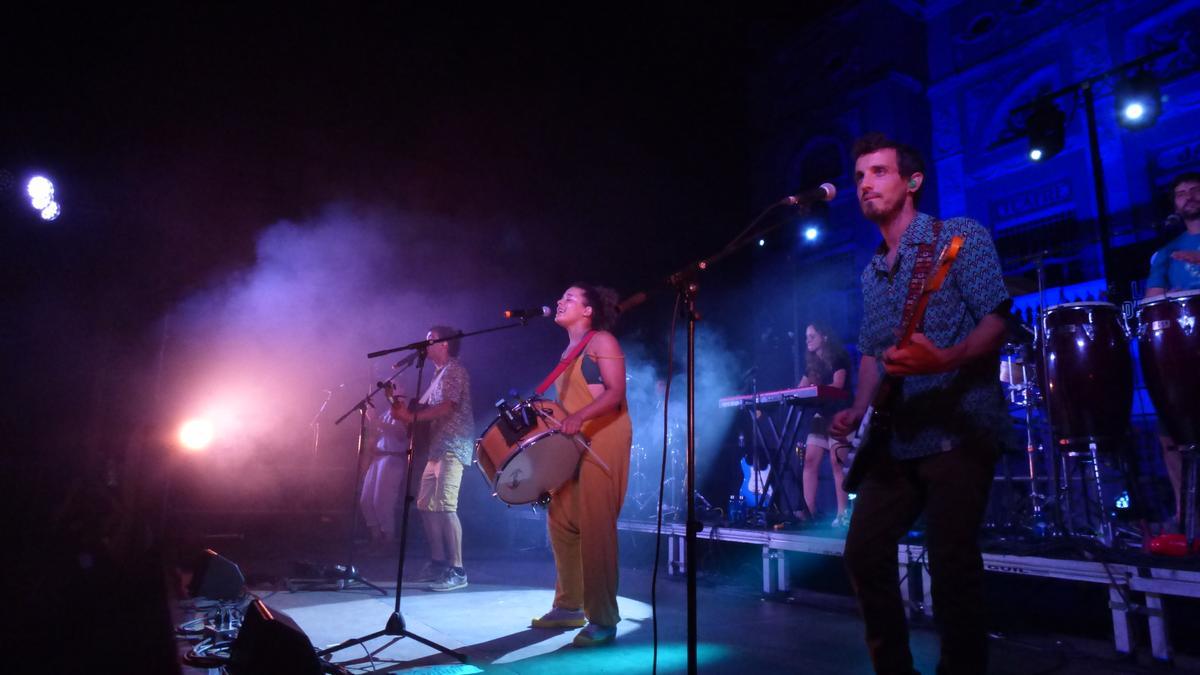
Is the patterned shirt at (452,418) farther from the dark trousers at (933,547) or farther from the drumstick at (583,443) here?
the dark trousers at (933,547)

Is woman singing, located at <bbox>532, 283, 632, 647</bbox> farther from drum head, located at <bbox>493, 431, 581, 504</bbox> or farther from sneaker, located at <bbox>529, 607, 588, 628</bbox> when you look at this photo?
drum head, located at <bbox>493, 431, 581, 504</bbox>

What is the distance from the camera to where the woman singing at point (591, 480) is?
3.98 meters

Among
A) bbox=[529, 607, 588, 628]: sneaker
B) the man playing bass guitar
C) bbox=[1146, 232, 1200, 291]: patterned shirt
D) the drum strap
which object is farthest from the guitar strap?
bbox=[1146, 232, 1200, 291]: patterned shirt

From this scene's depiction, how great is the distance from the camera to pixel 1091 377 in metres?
4.86

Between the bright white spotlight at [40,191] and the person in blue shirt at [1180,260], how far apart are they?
37.2 feet

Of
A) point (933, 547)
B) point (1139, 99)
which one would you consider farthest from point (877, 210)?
point (1139, 99)

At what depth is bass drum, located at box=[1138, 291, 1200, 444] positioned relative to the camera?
4293 millimetres

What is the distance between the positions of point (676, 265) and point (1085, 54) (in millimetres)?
12618

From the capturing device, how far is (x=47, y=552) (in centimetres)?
745

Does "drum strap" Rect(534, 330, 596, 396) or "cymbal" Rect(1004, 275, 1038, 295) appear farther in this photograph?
"cymbal" Rect(1004, 275, 1038, 295)

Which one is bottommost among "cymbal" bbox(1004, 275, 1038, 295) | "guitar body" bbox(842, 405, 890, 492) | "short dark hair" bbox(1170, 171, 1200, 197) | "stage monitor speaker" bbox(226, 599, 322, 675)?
"stage monitor speaker" bbox(226, 599, 322, 675)

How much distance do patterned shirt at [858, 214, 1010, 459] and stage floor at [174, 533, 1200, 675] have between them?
1815 millimetres

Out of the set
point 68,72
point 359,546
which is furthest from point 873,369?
point 68,72

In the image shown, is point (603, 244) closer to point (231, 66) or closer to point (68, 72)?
point (231, 66)
